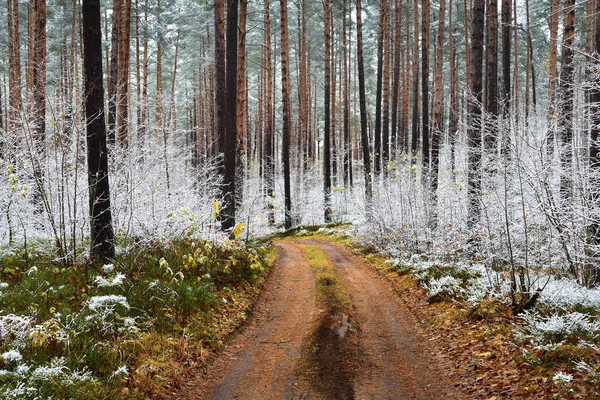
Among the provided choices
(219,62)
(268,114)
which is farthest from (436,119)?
(268,114)

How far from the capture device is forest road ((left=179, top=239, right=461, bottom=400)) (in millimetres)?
4758

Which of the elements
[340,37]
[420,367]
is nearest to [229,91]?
[420,367]

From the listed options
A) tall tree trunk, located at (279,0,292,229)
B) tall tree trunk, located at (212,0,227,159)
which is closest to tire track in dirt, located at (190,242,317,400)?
tall tree trunk, located at (212,0,227,159)

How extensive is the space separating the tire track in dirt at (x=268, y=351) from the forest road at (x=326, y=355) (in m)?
0.01

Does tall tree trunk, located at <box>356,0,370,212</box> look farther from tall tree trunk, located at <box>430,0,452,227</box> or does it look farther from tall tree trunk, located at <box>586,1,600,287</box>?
tall tree trunk, located at <box>586,1,600,287</box>

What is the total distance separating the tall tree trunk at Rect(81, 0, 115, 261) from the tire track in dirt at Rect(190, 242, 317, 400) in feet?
10.3

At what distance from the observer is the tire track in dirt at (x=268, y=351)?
484 cm

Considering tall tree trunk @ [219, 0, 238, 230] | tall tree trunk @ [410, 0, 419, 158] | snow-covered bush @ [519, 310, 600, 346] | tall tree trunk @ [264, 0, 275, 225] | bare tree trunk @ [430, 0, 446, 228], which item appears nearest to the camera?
snow-covered bush @ [519, 310, 600, 346]

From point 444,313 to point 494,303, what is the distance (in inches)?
33.5

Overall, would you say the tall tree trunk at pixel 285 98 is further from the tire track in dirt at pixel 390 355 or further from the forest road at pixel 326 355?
the forest road at pixel 326 355

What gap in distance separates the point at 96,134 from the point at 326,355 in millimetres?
5592

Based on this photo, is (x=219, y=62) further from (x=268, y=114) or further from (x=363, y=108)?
(x=268, y=114)

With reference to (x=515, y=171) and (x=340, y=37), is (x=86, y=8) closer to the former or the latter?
(x=515, y=171)

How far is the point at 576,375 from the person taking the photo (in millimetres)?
4320
